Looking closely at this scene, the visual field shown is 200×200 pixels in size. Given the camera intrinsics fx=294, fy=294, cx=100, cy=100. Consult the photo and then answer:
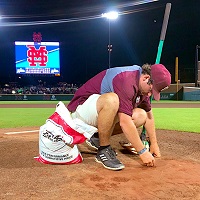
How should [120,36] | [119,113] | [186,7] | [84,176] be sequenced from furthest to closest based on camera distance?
[120,36] < [186,7] < [119,113] < [84,176]

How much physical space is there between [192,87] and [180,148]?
16.2m

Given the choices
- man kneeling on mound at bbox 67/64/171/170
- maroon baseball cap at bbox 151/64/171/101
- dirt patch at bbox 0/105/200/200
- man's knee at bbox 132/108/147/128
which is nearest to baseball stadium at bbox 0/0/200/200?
dirt patch at bbox 0/105/200/200

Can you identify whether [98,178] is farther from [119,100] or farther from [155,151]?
[155,151]

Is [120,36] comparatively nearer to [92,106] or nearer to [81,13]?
[81,13]

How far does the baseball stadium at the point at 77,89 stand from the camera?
2387mm

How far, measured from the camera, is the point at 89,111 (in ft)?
10.00

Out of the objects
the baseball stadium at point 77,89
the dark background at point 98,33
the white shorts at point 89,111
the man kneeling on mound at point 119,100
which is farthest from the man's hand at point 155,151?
the dark background at point 98,33

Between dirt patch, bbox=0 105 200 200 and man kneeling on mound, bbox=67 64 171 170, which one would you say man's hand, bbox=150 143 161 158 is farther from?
man kneeling on mound, bbox=67 64 171 170

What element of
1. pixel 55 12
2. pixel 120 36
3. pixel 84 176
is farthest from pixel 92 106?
pixel 120 36

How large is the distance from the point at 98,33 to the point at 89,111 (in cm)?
3224

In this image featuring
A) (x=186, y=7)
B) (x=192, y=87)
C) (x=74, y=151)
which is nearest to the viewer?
(x=74, y=151)

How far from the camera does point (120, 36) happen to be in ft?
109

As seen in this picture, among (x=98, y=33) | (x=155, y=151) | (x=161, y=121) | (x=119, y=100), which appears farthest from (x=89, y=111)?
(x=98, y=33)

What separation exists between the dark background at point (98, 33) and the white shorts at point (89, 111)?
69.0ft
